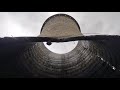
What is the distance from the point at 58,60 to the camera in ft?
23.6

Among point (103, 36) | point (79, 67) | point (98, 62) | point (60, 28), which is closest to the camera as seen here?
point (103, 36)

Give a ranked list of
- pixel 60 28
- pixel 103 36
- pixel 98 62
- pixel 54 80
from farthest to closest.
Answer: pixel 60 28, pixel 98 62, pixel 103 36, pixel 54 80

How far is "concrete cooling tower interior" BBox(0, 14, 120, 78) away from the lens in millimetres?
3695

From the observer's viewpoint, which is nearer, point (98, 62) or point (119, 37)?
point (119, 37)

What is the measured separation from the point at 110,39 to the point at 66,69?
2.83 m

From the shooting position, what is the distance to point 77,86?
123 inches

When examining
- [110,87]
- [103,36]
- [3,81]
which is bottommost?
[110,87]

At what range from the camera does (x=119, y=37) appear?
3357 mm

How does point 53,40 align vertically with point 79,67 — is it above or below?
below

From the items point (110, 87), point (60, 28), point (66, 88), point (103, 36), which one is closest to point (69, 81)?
point (66, 88)

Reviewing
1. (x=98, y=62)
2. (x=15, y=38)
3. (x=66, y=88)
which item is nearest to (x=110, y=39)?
(x=66, y=88)

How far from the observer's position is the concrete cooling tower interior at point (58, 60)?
3.70 metres

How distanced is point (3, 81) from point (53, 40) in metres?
1.00

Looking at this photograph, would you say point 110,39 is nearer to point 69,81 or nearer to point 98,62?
point 69,81
